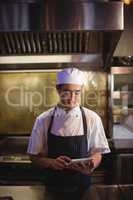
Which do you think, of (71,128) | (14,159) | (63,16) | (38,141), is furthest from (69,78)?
(14,159)

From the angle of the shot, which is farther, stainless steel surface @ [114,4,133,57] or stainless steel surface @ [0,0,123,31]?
stainless steel surface @ [114,4,133,57]

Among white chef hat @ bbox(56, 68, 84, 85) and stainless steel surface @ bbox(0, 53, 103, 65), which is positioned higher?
stainless steel surface @ bbox(0, 53, 103, 65)

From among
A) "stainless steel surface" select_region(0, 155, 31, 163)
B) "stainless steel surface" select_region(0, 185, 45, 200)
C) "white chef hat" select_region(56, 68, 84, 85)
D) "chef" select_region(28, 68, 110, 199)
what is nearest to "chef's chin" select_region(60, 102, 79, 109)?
"chef" select_region(28, 68, 110, 199)

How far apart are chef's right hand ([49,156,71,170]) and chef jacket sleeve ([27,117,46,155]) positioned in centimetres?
14

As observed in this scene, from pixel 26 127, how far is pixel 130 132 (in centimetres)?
91

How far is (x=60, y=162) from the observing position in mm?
1668

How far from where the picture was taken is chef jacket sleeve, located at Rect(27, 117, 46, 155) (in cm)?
182

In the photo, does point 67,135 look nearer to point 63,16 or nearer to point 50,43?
point 50,43

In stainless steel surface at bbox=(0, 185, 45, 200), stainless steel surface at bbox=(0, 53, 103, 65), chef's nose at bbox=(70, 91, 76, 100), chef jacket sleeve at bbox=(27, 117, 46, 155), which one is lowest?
stainless steel surface at bbox=(0, 185, 45, 200)

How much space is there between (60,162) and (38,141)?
22cm

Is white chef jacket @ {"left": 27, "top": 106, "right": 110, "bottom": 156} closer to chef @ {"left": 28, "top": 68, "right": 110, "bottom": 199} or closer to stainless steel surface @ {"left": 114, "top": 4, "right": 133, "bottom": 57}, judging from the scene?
chef @ {"left": 28, "top": 68, "right": 110, "bottom": 199}

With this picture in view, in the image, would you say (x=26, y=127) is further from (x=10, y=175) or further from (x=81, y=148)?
(x=81, y=148)

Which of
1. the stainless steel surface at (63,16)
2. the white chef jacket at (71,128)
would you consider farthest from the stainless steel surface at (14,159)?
the stainless steel surface at (63,16)

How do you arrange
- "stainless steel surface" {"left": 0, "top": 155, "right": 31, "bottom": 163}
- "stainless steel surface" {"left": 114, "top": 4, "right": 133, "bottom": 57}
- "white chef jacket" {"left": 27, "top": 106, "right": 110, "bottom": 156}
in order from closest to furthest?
1. "white chef jacket" {"left": 27, "top": 106, "right": 110, "bottom": 156}
2. "stainless steel surface" {"left": 0, "top": 155, "right": 31, "bottom": 163}
3. "stainless steel surface" {"left": 114, "top": 4, "right": 133, "bottom": 57}
